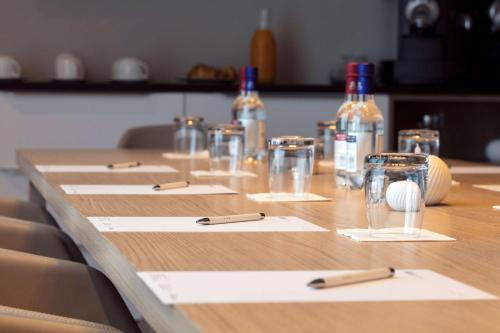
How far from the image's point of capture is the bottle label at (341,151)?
1.76 meters

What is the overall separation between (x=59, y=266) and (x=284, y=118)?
9.45ft

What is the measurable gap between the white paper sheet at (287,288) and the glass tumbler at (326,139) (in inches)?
57.7

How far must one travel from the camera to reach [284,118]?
14.2 feet

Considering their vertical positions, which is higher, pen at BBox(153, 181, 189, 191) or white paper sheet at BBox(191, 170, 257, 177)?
pen at BBox(153, 181, 189, 191)

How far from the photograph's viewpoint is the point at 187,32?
179 inches

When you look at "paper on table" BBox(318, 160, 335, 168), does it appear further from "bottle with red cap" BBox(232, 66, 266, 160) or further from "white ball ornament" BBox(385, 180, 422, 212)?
"white ball ornament" BBox(385, 180, 422, 212)

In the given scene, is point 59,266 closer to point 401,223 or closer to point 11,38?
point 401,223

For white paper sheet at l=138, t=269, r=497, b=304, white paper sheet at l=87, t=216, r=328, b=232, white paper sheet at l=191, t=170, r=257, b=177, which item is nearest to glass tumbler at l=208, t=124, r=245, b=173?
white paper sheet at l=191, t=170, r=257, b=177

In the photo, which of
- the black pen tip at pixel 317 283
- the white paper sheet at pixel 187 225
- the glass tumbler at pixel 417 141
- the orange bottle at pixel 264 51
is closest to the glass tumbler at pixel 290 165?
the white paper sheet at pixel 187 225

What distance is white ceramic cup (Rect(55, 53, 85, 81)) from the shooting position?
13.7 feet

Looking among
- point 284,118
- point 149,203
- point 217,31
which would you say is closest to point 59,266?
point 149,203

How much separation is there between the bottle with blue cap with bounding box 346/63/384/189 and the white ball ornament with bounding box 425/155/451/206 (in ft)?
0.63

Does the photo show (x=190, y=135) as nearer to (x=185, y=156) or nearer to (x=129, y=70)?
(x=185, y=156)

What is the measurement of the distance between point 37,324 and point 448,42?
371 centimetres
